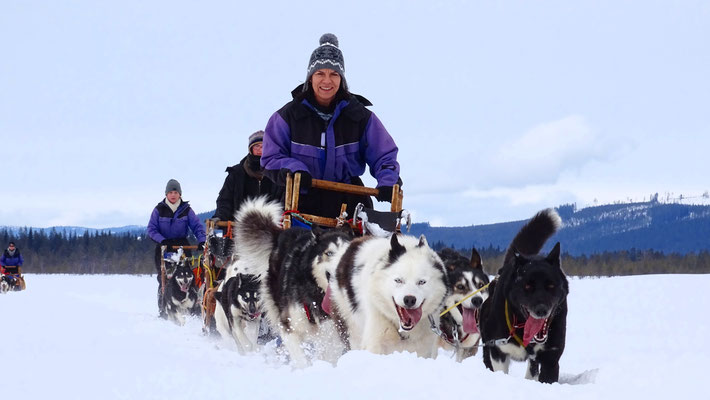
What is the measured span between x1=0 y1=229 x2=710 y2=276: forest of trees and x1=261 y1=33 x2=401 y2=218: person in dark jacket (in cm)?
5811

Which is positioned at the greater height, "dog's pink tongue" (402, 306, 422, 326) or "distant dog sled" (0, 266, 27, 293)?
"dog's pink tongue" (402, 306, 422, 326)

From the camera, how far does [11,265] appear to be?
71.5ft

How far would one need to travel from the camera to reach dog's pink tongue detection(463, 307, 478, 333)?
4.91m

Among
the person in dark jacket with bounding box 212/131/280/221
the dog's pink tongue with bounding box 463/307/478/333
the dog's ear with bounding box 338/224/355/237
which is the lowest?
the dog's pink tongue with bounding box 463/307/478/333

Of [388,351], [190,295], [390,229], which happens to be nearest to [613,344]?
[390,229]

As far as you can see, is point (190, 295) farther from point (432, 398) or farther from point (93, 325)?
point (432, 398)

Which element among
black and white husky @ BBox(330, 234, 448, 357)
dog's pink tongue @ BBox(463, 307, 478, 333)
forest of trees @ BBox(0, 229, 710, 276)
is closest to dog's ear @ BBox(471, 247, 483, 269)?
dog's pink tongue @ BBox(463, 307, 478, 333)

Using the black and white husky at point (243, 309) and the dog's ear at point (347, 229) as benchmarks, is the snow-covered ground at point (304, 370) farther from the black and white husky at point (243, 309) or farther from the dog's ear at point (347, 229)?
the dog's ear at point (347, 229)

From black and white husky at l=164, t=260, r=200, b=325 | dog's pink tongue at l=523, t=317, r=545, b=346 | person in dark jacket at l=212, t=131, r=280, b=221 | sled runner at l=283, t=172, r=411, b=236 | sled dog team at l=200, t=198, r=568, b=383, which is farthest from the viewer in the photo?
black and white husky at l=164, t=260, r=200, b=325

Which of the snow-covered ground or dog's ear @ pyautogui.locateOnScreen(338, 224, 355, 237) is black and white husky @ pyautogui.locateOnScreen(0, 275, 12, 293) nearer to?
the snow-covered ground

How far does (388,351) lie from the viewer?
14.7 ft

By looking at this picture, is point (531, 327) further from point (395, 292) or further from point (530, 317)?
point (395, 292)

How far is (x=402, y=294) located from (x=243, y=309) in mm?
3731

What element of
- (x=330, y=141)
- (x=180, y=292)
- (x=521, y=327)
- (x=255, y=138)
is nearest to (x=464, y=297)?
(x=521, y=327)
